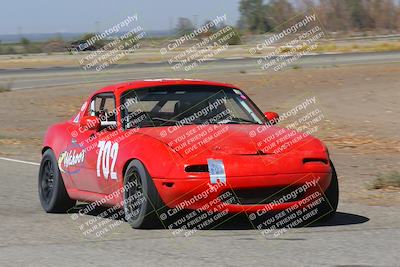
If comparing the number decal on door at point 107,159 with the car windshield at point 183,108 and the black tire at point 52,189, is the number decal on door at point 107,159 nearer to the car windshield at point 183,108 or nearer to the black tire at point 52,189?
the car windshield at point 183,108

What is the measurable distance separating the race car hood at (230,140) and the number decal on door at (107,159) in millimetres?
342

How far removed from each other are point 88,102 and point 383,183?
4.03 m

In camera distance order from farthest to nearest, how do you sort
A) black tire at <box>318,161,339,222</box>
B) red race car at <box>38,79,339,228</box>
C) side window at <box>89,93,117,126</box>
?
1. side window at <box>89,93,117,126</box>
2. black tire at <box>318,161,339,222</box>
3. red race car at <box>38,79,339,228</box>

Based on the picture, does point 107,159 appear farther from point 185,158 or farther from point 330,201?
point 330,201

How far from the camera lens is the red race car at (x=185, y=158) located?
8.30 metres

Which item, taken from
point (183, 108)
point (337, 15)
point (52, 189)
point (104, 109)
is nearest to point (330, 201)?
point (183, 108)

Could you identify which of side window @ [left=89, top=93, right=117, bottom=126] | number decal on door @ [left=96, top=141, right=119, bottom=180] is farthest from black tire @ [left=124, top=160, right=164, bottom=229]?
side window @ [left=89, top=93, right=117, bottom=126]

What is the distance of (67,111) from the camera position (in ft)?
97.3

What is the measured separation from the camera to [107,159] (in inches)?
360

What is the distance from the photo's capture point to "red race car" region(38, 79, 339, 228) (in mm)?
8297

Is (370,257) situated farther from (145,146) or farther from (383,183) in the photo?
(383,183)

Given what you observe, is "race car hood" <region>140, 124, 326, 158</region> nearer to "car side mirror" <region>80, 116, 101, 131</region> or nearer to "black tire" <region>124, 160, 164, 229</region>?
"black tire" <region>124, 160, 164, 229</region>

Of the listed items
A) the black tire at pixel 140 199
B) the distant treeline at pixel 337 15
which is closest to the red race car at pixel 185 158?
the black tire at pixel 140 199

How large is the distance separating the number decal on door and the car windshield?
0.31 meters
